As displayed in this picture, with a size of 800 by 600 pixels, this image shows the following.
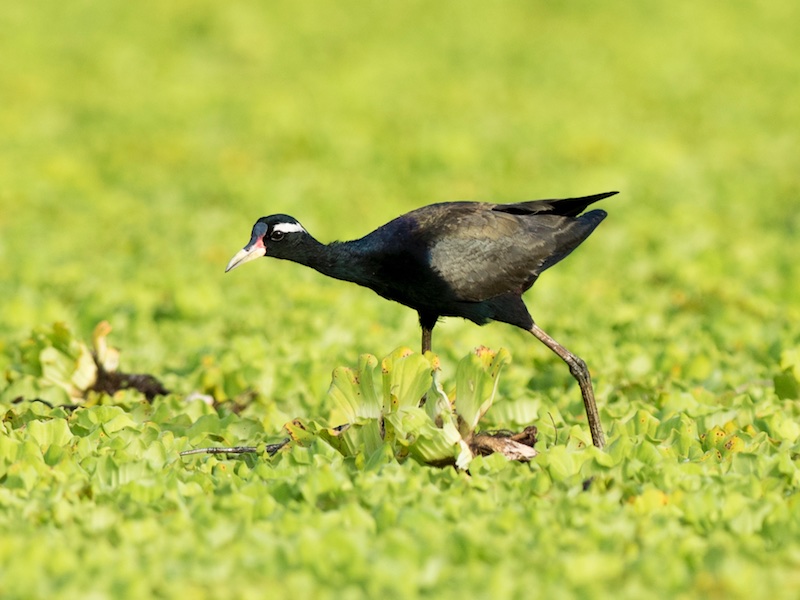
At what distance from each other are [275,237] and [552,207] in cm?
132

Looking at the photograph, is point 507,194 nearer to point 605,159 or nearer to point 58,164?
point 605,159

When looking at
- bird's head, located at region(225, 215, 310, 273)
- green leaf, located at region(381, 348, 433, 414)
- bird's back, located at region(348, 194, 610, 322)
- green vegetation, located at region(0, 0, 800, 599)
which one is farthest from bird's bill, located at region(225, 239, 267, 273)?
green leaf, located at region(381, 348, 433, 414)

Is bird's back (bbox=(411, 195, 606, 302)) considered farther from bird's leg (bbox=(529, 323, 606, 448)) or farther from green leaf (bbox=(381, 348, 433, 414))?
green leaf (bbox=(381, 348, 433, 414))

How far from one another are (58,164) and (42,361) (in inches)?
278

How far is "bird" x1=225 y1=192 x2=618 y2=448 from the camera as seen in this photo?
209 inches

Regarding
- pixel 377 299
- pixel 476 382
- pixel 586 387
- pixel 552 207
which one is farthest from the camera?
pixel 377 299

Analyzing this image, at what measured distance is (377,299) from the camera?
859cm

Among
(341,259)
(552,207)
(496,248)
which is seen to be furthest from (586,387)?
(341,259)

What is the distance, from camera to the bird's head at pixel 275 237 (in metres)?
5.32

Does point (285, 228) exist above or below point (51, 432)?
above

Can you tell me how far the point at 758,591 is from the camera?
334 cm

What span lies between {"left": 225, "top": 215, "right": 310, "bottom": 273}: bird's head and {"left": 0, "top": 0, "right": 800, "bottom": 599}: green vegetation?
0.73 meters

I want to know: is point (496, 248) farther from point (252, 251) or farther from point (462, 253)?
point (252, 251)

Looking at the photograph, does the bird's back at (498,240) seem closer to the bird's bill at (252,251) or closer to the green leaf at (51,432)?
the bird's bill at (252,251)
